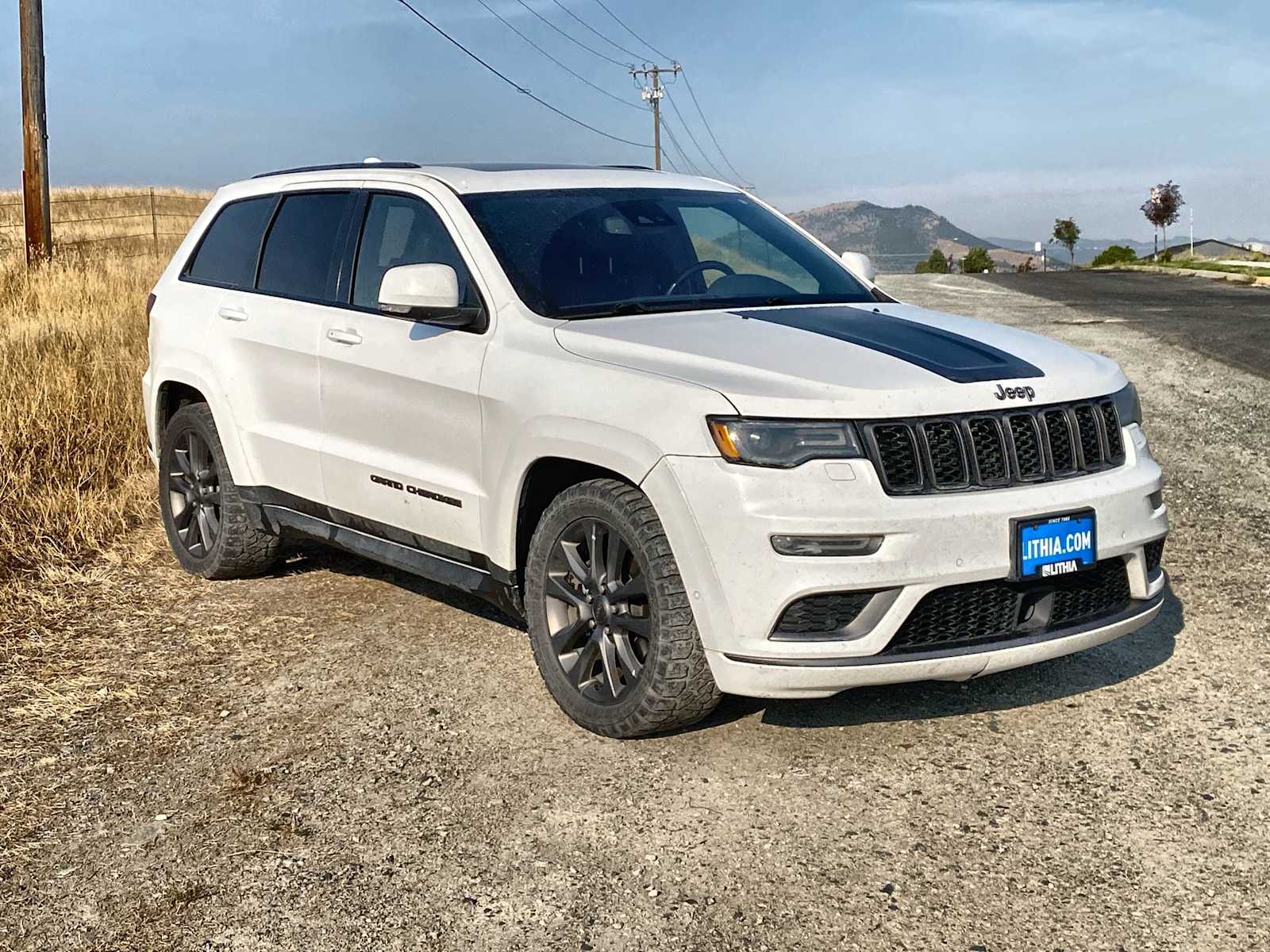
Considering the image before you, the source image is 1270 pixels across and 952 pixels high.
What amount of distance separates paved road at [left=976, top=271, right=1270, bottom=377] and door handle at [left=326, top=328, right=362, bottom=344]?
29.9ft

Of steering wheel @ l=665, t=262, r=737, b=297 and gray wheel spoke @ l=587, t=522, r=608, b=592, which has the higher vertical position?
steering wheel @ l=665, t=262, r=737, b=297

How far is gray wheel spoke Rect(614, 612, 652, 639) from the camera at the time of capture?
424 cm

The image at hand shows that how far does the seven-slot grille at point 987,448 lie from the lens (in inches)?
155

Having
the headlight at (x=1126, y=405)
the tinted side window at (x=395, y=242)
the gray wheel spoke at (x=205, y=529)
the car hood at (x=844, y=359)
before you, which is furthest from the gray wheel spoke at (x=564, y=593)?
the gray wheel spoke at (x=205, y=529)

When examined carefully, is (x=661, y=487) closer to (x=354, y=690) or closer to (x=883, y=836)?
(x=883, y=836)

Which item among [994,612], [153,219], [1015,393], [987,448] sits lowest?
[994,612]

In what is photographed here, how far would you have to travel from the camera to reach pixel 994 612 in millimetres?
4062

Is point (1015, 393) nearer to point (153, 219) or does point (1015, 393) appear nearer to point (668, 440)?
point (668, 440)

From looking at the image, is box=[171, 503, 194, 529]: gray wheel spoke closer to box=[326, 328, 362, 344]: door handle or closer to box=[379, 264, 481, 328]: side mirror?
box=[326, 328, 362, 344]: door handle

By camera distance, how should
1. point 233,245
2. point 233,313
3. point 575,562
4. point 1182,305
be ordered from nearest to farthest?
point 575,562 < point 233,313 < point 233,245 < point 1182,305

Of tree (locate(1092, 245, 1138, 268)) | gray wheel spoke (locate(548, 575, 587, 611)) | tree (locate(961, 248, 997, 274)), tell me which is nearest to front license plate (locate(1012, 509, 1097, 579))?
gray wheel spoke (locate(548, 575, 587, 611))

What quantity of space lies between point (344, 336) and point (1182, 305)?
17.0m

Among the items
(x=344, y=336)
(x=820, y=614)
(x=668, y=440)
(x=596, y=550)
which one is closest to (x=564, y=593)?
(x=596, y=550)

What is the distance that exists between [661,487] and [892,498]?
671 millimetres
